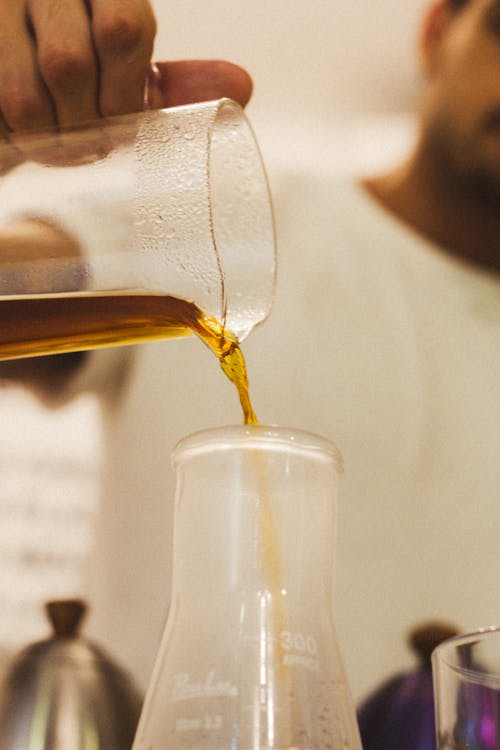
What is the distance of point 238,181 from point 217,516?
32cm

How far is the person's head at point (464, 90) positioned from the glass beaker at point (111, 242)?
67cm

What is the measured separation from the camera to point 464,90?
4.19 ft

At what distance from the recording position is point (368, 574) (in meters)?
1.09

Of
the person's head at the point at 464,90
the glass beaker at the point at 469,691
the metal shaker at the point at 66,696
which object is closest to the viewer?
the glass beaker at the point at 469,691

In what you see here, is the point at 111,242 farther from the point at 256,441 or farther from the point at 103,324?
the point at 256,441

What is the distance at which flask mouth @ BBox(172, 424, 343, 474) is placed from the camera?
553 mm

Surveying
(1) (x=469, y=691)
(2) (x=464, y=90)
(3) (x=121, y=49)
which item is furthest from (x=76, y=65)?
(2) (x=464, y=90)

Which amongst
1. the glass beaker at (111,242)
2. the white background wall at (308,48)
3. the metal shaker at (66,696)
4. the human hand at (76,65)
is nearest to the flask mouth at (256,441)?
the glass beaker at (111,242)

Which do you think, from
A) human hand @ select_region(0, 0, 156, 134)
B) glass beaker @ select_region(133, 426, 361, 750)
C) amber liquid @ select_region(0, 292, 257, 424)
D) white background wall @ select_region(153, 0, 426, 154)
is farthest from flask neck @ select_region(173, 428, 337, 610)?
white background wall @ select_region(153, 0, 426, 154)

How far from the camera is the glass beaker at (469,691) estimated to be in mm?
471

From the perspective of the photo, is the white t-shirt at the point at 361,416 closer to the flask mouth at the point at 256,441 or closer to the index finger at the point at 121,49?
the index finger at the point at 121,49

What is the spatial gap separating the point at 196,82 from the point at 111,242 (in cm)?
29

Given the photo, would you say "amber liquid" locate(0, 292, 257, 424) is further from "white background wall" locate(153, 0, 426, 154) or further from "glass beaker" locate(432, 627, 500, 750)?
"white background wall" locate(153, 0, 426, 154)

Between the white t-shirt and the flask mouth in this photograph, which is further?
the white t-shirt
